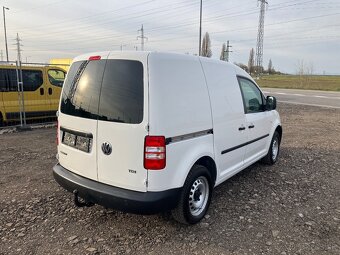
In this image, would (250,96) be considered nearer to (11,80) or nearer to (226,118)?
(226,118)

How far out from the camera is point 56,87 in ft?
32.4

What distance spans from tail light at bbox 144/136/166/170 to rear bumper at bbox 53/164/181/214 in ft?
0.95

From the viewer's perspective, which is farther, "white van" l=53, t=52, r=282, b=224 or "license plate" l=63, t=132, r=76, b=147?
"license plate" l=63, t=132, r=76, b=147

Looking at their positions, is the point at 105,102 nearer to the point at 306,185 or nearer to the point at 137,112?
the point at 137,112

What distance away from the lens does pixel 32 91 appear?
9.34 m

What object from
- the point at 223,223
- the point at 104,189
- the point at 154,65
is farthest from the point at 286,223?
the point at 154,65

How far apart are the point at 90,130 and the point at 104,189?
66 centimetres

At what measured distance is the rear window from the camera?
9.91 feet

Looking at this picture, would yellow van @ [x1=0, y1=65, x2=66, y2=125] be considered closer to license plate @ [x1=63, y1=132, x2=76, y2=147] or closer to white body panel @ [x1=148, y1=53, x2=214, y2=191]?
license plate @ [x1=63, y1=132, x2=76, y2=147]

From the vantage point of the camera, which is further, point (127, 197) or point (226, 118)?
point (226, 118)

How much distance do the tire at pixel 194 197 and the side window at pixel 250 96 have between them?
1.43 meters

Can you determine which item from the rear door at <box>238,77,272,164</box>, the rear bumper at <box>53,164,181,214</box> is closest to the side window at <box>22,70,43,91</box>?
the rear bumper at <box>53,164,181,214</box>

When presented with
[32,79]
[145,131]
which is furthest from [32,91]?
[145,131]

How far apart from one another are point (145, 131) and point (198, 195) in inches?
48.6
